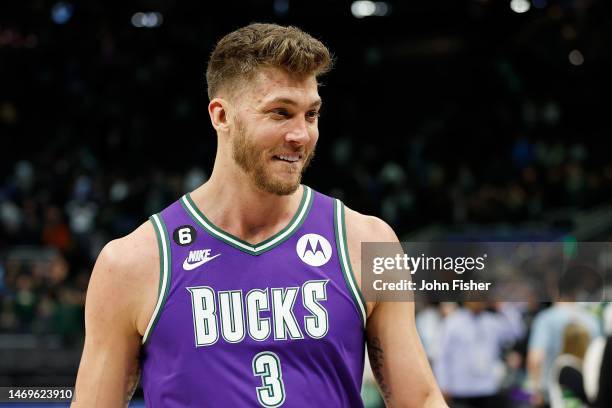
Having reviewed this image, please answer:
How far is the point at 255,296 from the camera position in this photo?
111 inches

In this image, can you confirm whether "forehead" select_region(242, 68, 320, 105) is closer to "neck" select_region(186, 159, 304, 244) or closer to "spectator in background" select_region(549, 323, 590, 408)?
"neck" select_region(186, 159, 304, 244)

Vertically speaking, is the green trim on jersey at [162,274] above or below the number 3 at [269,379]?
above

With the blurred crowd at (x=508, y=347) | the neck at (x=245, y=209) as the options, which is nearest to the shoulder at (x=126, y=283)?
the neck at (x=245, y=209)

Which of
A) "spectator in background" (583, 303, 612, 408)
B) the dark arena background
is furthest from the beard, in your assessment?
the dark arena background

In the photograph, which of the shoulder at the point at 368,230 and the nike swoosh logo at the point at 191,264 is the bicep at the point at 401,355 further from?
the nike swoosh logo at the point at 191,264

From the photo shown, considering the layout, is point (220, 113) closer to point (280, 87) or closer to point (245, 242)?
point (280, 87)

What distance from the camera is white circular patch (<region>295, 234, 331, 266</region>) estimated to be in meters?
2.88

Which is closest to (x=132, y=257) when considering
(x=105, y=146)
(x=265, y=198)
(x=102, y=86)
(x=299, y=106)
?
(x=265, y=198)

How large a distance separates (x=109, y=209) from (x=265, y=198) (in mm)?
13589

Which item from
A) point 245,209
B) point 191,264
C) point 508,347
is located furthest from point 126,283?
point 508,347

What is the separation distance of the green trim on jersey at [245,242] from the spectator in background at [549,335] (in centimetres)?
544

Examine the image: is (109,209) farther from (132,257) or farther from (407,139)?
(132,257)

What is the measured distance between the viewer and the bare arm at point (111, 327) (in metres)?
2.82

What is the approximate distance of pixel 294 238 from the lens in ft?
9.64
